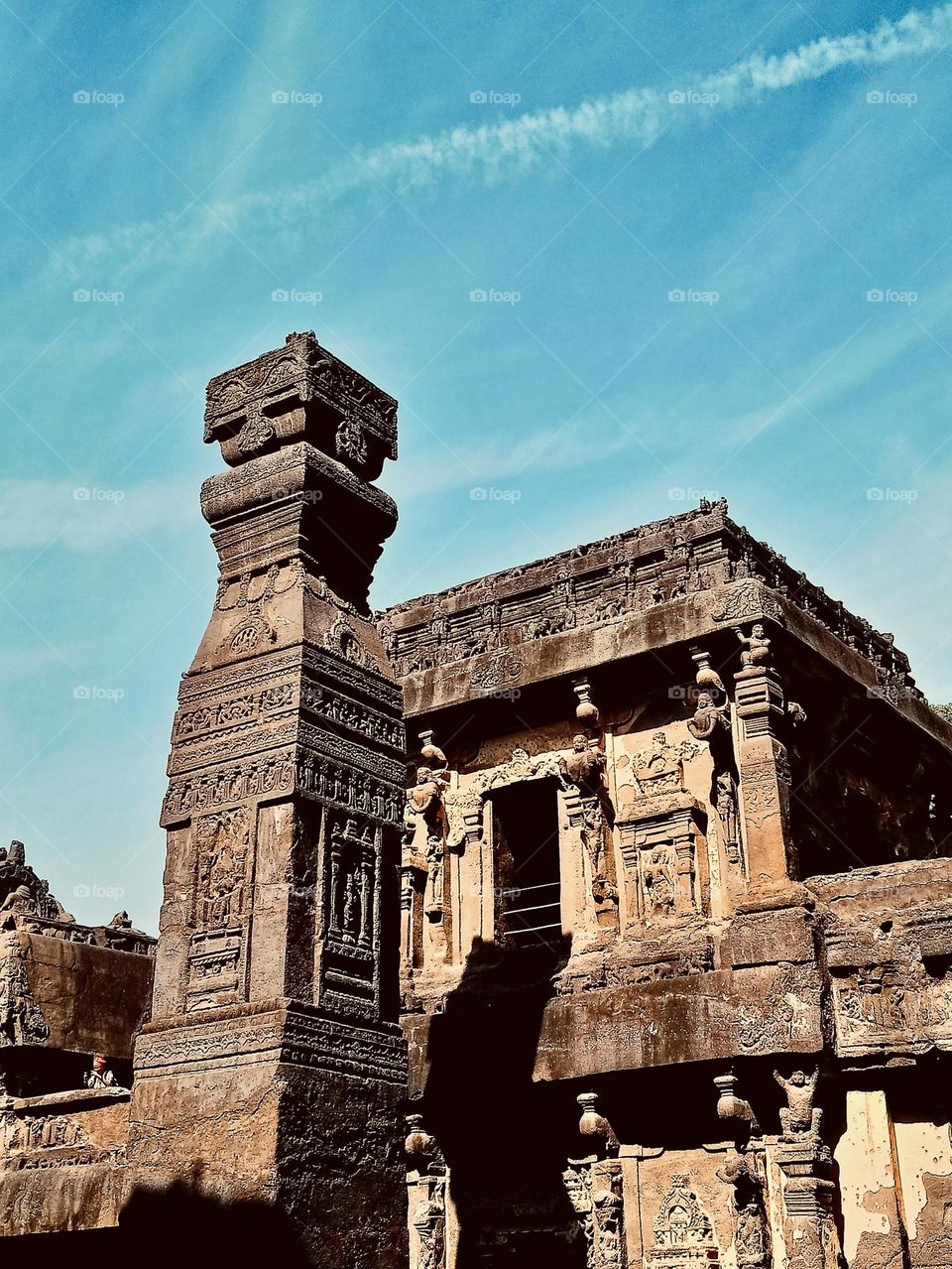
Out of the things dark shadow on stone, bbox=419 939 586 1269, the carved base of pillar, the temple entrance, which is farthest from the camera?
the temple entrance

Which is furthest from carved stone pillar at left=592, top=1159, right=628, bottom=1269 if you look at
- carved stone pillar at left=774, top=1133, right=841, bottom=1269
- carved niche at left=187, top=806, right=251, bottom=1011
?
carved niche at left=187, top=806, right=251, bottom=1011

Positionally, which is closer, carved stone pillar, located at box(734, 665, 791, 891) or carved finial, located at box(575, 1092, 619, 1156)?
carved finial, located at box(575, 1092, 619, 1156)

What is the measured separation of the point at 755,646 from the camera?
11.0 meters

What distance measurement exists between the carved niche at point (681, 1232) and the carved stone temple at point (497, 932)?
0.03 m

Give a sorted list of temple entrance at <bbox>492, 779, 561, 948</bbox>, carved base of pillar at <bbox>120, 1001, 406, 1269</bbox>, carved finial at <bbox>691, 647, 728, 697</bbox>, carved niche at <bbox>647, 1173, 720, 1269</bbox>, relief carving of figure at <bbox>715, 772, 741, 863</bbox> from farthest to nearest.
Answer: temple entrance at <bbox>492, 779, 561, 948</bbox> < carved finial at <bbox>691, 647, 728, 697</bbox> < relief carving of figure at <bbox>715, 772, 741, 863</bbox> < carved niche at <bbox>647, 1173, 720, 1269</bbox> < carved base of pillar at <bbox>120, 1001, 406, 1269</bbox>

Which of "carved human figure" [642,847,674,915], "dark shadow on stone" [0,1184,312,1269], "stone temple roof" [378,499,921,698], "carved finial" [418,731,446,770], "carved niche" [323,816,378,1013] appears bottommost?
"dark shadow on stone" [0,1184,312,1269]

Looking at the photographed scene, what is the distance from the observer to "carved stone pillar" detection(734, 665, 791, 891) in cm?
1046

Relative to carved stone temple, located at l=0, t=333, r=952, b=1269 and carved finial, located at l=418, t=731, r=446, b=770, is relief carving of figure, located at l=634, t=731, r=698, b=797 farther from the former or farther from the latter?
carved finial, located at l=418, t=731, r=446, b=770

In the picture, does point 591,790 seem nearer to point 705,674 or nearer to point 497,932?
point 705,674

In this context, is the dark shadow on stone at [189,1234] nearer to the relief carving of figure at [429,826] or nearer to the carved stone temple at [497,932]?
the carved stone temple at [497,932]

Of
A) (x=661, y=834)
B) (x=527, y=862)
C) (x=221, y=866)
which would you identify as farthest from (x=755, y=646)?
(x=221, y=866)

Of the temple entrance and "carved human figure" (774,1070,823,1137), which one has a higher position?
the temple entrance

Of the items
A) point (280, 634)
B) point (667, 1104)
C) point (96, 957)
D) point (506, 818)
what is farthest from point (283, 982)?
point (506, 818)

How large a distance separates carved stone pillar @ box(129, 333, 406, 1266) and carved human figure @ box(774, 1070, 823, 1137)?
15.3ft
